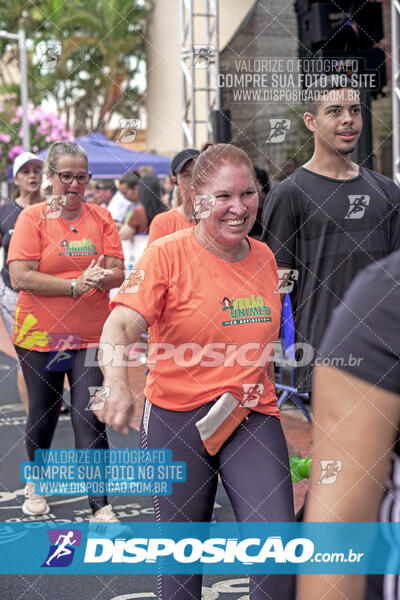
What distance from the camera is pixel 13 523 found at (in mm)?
4930

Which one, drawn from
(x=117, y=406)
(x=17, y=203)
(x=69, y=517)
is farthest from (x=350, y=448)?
(x=17, y=203)

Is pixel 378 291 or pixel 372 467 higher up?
pixel 378 291

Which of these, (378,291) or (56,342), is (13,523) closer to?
(56,342)

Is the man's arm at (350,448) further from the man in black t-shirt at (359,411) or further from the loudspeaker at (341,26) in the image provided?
the loudspeaker at (341,26)

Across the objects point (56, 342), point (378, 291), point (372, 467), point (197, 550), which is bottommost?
point (197, 550)

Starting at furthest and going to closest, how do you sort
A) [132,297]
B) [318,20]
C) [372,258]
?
1. [318,20]
2. [372,258]
3. [132,297]

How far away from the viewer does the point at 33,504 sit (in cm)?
505

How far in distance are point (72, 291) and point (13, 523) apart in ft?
4.35

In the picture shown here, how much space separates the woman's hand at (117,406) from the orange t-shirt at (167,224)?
224cm

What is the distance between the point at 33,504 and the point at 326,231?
2.29 metres

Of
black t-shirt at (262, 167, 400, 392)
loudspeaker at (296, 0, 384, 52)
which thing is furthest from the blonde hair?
loudspeaker at (296, 0, 384, 52)

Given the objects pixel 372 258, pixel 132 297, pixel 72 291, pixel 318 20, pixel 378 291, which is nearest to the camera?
pixel 378 291

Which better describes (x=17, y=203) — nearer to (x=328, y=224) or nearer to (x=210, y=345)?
(x=328, y=224)

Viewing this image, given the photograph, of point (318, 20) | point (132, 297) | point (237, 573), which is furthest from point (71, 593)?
point (318, 20)
